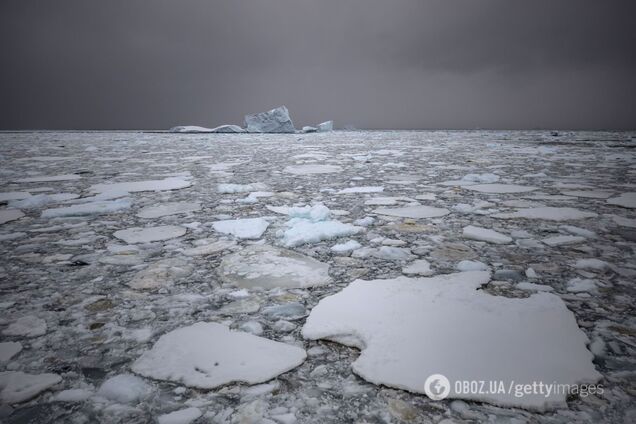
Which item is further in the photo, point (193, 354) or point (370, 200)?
point (370, 200)

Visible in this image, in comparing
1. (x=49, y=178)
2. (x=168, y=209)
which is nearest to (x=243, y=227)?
(x=168, y=209)

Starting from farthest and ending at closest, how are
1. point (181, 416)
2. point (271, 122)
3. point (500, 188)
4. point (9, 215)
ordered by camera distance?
point (271, 122) < point (500, 188) < point (9, 215) < point (181, 416)

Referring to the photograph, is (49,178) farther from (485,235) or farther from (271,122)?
(271,122)

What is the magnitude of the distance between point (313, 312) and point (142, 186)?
2.87 metres

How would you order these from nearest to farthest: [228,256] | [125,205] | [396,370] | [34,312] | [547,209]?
[396,370], [34,312], [228,256], [547,209], [125,205]

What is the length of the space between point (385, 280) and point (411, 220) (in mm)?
884

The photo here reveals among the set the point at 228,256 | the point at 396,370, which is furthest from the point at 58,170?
the point at 396,370

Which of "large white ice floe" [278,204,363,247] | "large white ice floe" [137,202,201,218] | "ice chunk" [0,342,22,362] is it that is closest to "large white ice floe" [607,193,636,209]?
"large white ice floe" [278,204,363,247]

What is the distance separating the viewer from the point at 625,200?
251 centimetres

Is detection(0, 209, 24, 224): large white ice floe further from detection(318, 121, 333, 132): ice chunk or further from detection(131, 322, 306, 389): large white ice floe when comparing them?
detection(318, 121, 333, 132): ice chunk

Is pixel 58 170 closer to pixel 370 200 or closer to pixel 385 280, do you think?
pixel 370 200

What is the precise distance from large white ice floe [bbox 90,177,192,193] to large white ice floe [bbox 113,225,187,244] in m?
1.29

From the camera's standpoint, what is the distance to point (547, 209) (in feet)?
7.45

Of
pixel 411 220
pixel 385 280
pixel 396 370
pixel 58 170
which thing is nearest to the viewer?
pixel 396 370
